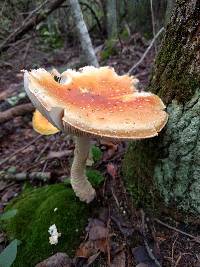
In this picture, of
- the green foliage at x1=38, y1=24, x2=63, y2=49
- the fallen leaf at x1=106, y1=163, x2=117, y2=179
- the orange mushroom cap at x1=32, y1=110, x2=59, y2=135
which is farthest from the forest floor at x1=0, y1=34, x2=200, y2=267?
the green foliage at x1=38, y1=24, x2=63, y2=49

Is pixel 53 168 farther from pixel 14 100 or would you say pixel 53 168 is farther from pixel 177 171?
pixel 14 100

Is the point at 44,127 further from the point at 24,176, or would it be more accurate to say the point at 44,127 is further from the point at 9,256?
the point at 9,256

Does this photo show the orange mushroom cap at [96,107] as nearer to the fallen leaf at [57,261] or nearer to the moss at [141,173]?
the moss at [141,173]

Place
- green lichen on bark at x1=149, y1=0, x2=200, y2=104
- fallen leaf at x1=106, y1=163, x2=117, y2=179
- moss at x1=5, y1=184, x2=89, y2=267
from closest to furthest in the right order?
green lichen on bark at x1=149, y1=0, x2=200, y2=104 < moss at x1=5, y1=184, x2=89, y2=267 < fallen leaf at x1=106, y1=163, x2=117, y2=179

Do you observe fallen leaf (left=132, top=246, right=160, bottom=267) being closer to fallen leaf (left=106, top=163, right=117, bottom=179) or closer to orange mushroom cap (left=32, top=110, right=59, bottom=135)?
fallen leaf (left=106, top=163, right=117, bottom=179)

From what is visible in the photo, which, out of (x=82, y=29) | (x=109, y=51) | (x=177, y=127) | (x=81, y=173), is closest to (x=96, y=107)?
(x=177, y=127)

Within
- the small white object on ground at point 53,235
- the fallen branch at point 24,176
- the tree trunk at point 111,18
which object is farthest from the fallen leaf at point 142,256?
the tree trunk at point 111,18

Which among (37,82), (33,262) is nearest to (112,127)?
(37,82)
